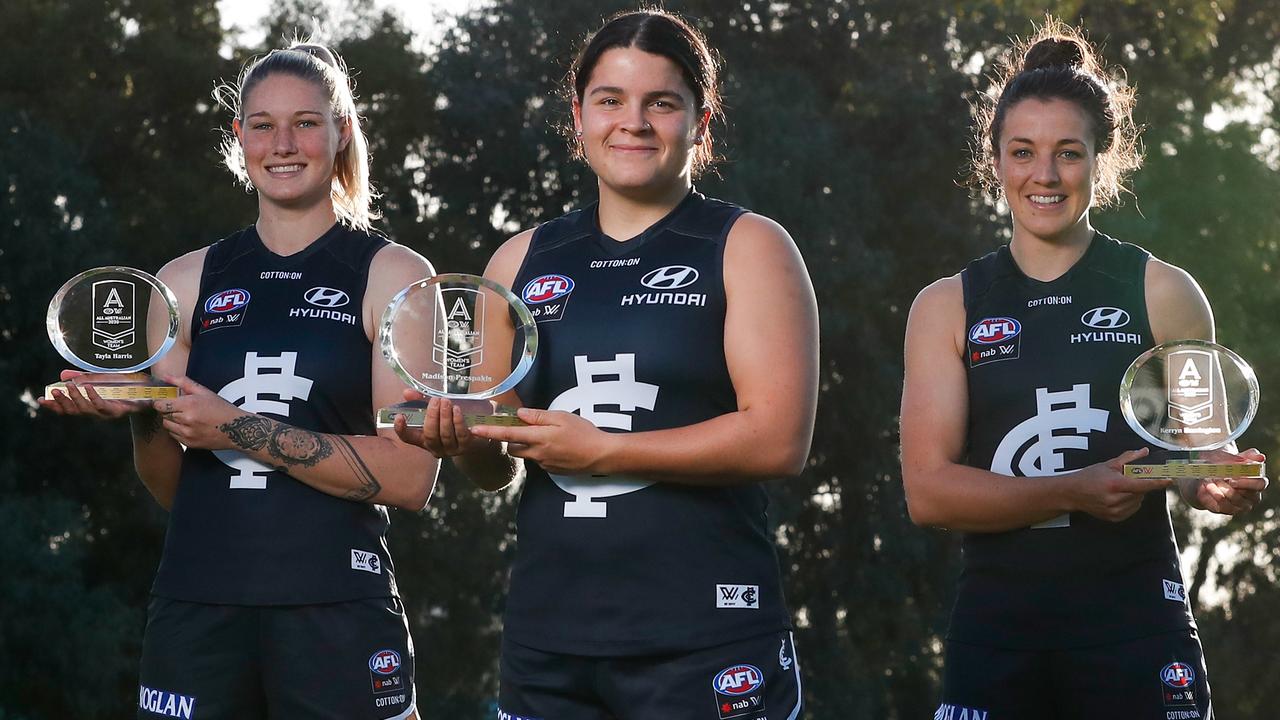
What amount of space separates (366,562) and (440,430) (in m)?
0.80

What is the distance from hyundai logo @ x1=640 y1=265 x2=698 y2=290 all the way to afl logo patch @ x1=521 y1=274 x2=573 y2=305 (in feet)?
0.58

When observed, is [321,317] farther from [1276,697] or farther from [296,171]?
[1276,697]

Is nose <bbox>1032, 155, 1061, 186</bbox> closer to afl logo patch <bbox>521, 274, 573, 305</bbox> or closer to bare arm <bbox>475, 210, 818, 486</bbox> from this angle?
bare arm <bbox>475, 210, 818, 486</bbox>

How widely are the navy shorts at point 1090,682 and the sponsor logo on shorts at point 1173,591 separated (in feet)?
0.26

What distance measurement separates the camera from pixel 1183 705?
3.35 m

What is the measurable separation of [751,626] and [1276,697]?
20.6 m

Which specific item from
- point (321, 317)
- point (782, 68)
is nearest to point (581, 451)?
point (321, 317)

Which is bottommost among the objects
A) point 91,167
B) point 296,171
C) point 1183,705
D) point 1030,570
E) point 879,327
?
point 1183,705

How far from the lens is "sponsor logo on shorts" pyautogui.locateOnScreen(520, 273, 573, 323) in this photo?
331 cm

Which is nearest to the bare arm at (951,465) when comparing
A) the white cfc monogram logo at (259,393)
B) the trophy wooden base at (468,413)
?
the trophy wooden base at (468,413)

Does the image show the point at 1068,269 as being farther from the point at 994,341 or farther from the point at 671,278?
the point at 671,278

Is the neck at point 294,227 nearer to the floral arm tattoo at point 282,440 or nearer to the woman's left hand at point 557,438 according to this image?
the floral arm tattoo at point 282,440

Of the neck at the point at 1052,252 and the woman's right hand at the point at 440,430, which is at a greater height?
the neck at the point at 1052,252

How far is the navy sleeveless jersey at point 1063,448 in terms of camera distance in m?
3.44
